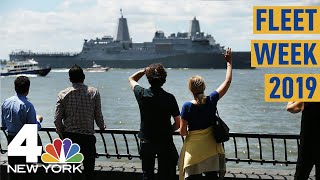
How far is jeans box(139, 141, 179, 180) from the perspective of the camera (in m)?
5.13

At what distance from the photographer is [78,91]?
5.48m

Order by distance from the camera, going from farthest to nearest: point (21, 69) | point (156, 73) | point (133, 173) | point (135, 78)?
point (21, 69)
point (133, 173)
point (135, 78)
point (156, 73)

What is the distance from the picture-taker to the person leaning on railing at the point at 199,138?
4879 mm

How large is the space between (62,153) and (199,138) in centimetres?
208

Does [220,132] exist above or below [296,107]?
below

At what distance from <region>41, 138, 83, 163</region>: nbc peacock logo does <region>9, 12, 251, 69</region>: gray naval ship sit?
472 feet

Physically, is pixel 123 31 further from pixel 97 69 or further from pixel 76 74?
pixel 76 74

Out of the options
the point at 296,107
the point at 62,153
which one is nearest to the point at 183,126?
the point at 296,107

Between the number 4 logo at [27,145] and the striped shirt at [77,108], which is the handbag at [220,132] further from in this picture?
the number 4 logo at [27,145]

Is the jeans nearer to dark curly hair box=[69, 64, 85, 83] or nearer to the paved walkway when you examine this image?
dark curly hair box=[69, 64, 85, 83]

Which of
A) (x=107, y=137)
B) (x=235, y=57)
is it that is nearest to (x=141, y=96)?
(x=107, y=137)

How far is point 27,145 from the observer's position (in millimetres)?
5906

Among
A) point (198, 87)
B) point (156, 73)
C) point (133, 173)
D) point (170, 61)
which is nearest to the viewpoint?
point (198, 87)

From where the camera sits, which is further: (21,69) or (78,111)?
(21,69)
